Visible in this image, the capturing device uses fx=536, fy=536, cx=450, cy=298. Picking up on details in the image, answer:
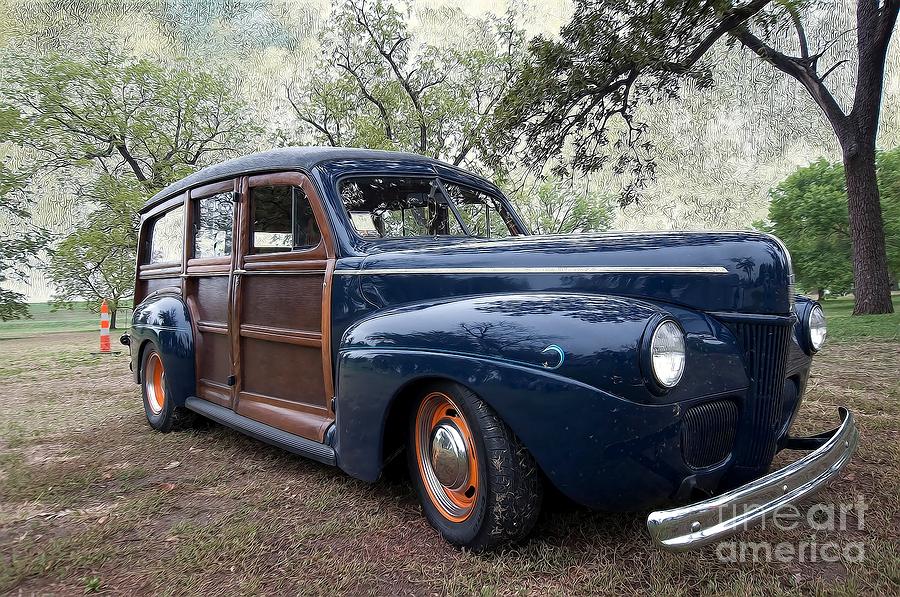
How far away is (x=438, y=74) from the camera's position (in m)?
18.2

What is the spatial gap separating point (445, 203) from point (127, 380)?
18.7 feet

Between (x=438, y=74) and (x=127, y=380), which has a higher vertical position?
(x=438, y=74)

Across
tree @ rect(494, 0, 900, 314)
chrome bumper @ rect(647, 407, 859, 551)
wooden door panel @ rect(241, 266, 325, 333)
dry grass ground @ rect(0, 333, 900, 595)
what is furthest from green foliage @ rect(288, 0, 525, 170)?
chrome bumper @ rect(647, 407, 859, 551)

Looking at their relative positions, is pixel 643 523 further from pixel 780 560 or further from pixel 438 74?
pixel 438 74

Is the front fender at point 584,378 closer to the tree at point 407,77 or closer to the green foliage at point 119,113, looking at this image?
the tree at point 407,77

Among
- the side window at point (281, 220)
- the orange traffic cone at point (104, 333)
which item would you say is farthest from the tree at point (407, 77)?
the side window at point (281, 220)

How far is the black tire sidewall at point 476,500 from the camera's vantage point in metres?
2.02

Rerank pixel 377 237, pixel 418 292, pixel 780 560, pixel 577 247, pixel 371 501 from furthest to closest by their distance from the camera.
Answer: pixel 377 237
pixel 371 501
pixel 418 292
pixel 577 247
pixel 780 560

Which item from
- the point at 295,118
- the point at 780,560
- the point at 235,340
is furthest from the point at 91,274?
the point at 780,560

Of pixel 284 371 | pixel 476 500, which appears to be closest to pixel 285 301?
pixel 284 371

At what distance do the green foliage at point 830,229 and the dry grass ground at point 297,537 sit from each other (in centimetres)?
1414

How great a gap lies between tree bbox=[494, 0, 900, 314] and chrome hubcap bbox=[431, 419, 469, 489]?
221 inches

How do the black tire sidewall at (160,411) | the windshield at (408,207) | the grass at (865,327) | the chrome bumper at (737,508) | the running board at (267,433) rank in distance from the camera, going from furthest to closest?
1. the grass at (865,327)
2. the black tire sidewall at (160,411)
3. the windshield at (408,207)
4. the running board at (267,433)
5. the chrome bumper at (737,508)

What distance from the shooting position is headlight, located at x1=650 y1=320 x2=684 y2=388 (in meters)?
1.76
